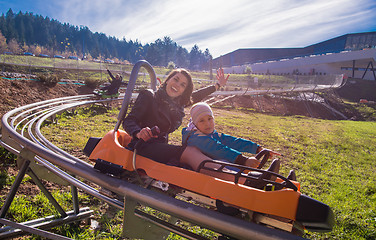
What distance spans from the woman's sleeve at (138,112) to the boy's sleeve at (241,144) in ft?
3.21

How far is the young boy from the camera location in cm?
219

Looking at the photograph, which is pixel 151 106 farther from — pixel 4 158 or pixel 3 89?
pixel 3 89

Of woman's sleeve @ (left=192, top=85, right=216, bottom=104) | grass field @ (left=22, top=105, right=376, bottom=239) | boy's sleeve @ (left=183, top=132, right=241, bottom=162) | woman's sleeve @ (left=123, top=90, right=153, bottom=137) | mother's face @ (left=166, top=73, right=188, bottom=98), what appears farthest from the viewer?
woman's sleeve @ (left=192, top=85, right=216, bottom=104)

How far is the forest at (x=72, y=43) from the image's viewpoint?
82244 mm

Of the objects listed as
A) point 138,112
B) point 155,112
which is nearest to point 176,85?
point 155,112

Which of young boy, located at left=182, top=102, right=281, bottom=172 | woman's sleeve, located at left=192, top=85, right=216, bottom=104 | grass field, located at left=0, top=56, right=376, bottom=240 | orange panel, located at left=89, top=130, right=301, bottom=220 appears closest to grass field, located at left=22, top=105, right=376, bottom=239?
grass field, located at left=0, top=56, right=376, bottom=240

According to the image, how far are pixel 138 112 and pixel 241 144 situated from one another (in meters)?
1.25

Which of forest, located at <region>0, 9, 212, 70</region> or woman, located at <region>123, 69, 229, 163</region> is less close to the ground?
forest, located at <region>0, 9, 212, 70</region>

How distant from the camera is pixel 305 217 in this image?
1367 millimetres

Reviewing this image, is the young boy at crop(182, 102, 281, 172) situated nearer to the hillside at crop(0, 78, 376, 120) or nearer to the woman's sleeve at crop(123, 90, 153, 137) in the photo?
the woman's sleeve at crop(123, 90, 153, 137)

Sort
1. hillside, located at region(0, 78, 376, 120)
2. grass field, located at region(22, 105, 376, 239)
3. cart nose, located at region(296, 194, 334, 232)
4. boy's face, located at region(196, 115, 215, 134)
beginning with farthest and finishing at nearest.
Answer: hillside, located at region(0, 78, 376, 120), grass field, located at region(22, 105, 376, 239), boy's face, located at region(196, 115, 215, 134), cart nose, located at region(296, 194, 334, 232)

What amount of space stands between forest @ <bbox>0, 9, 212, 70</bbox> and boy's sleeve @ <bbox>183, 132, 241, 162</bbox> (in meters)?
72.1

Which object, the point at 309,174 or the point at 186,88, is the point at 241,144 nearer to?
the point at 186,88

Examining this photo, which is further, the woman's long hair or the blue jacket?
the woman's long hair
